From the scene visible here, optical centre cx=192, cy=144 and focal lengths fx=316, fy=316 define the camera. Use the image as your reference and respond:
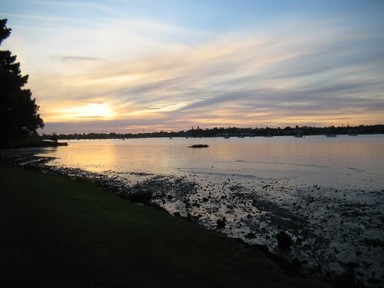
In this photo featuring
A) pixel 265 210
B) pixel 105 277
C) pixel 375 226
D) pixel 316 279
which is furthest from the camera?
pixel 265 210

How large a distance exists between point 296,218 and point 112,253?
14040mm

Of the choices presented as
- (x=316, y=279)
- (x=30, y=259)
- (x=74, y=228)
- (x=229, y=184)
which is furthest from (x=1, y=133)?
(x=316, y=279)

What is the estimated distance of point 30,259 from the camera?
8648 mm

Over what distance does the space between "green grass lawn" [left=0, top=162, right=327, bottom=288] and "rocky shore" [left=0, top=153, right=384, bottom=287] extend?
2471 mm

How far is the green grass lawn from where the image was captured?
821 cm

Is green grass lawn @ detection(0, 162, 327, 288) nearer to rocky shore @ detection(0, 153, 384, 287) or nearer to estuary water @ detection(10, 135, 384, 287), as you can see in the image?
rocky shore @ detection(0, 153, 384, 287)

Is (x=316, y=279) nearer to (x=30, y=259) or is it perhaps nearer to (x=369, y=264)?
(x=369, y=264)

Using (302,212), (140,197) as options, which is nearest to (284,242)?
(302,212)

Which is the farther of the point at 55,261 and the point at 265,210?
the point at 265,210

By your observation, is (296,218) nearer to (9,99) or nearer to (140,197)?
(140,197)

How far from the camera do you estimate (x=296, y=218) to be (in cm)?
2038

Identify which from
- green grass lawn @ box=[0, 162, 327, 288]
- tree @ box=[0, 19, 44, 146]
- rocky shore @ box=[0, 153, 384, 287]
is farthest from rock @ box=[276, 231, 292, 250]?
tree @ box=[0, 19, 44, 146]

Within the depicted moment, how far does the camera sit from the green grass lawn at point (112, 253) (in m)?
8.21

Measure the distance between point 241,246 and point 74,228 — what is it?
6.71m
